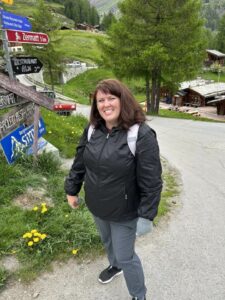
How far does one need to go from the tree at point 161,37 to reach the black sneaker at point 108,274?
49.9 ft

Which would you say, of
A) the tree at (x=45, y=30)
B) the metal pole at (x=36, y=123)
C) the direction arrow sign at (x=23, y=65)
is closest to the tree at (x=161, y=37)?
the direction arrow sign at (x=23, y=65)

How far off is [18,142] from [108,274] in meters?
2.88

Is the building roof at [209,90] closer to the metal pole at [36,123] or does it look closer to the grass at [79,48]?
the grass at [79,48]

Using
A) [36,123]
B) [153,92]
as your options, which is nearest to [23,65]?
[36,123]

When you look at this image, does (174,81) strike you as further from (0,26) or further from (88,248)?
(88,248)

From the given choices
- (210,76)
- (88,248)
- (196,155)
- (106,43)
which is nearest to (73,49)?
(210,76)

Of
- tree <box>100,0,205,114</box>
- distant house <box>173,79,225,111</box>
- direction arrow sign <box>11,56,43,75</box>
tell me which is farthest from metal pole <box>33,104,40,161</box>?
distant house <box>173,79,225,111</box>

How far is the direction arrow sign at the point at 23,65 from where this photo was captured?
511 centimetres

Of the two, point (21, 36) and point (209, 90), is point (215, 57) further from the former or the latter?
point (21, 36)

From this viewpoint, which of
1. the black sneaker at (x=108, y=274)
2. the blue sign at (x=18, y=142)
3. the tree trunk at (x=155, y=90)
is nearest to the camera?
the black sneaker at (x=108, y=274)

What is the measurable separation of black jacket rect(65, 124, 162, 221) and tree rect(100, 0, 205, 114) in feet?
50.5

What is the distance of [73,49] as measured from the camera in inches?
2507

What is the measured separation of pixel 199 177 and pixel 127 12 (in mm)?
14460

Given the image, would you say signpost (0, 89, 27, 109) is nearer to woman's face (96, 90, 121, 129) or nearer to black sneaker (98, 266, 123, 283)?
woman's face (96, 90, 121, 129)
